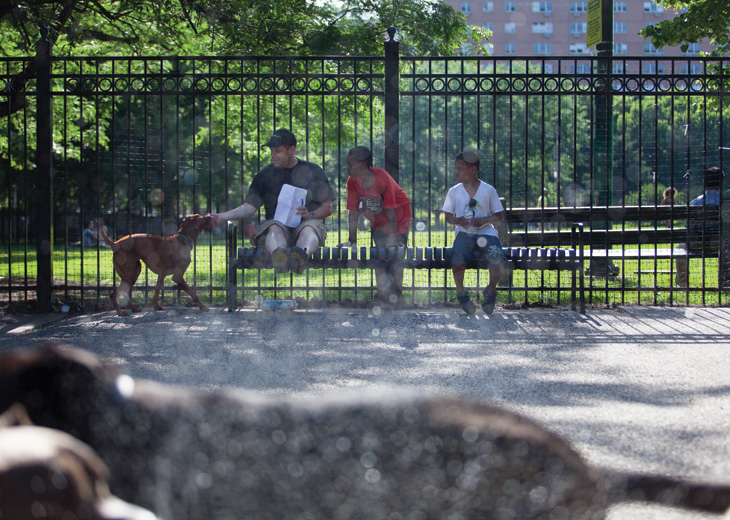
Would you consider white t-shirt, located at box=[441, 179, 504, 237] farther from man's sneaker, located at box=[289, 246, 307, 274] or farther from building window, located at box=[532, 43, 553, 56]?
building window, located at box=[532, 43, 553, 56]

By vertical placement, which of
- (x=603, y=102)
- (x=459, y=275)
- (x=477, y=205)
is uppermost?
(x=603, y=102)

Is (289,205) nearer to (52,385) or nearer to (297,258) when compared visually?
(297,258)

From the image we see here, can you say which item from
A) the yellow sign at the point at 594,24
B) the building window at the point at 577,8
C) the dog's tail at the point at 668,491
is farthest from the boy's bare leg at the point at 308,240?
the building window at the point at 577,8

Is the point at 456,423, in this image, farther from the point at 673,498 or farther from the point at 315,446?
the point at 673,498

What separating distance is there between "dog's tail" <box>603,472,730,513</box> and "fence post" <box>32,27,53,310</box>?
810cm

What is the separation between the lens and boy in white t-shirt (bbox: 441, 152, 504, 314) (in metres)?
7.63

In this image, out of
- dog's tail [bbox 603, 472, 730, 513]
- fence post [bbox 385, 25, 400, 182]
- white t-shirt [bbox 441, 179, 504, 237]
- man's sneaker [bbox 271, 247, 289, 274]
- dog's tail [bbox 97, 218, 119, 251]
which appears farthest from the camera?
fence post [bbox 385, 25, 400, 182]

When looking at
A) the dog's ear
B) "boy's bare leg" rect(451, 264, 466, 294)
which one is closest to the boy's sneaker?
"boy's bare leg" rect(451, 264, 466, 294)

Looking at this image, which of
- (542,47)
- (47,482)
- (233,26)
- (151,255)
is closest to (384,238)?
(151,255)

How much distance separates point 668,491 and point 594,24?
35.1 feet

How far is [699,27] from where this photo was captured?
12.1 metres

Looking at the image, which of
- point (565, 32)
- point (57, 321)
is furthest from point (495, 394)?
point (565, 32)

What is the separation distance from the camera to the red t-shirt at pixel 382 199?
26.6 ft

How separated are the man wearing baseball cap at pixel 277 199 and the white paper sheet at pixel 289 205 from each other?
7 centimetres
